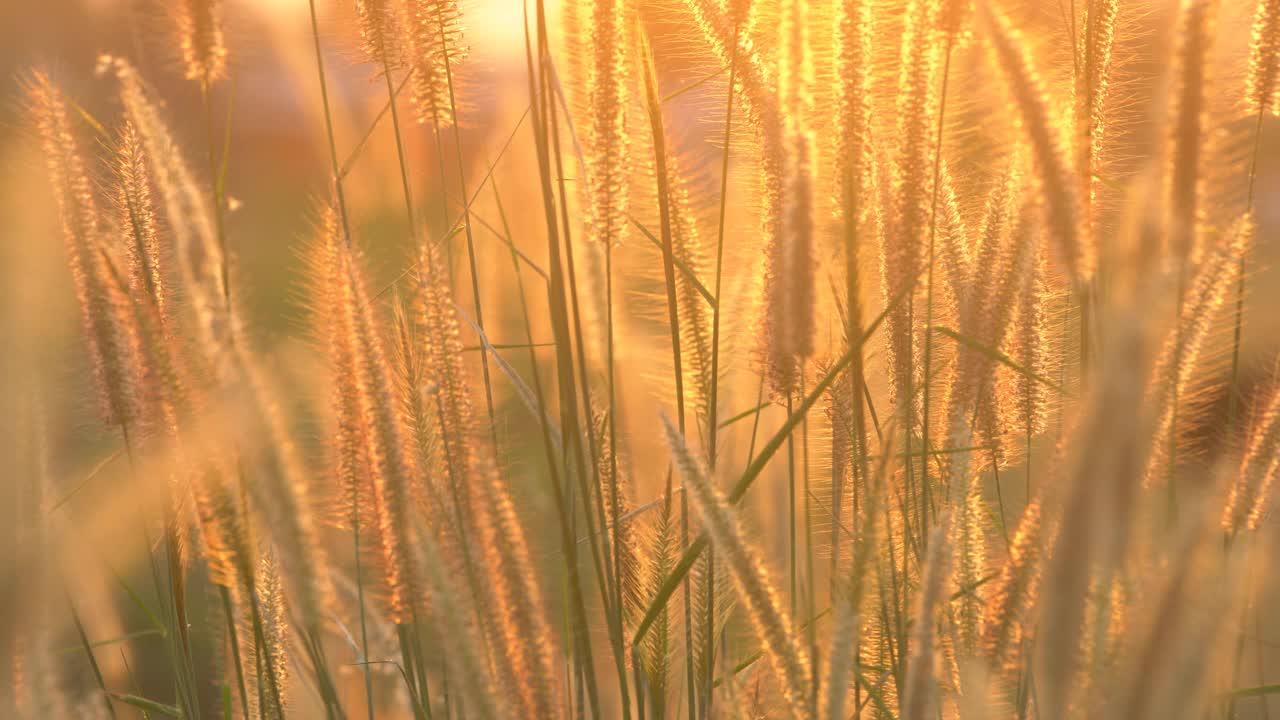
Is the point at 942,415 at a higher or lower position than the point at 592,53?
lower

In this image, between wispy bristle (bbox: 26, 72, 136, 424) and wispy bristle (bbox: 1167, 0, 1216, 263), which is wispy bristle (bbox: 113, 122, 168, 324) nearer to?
wispy bristle (bbox: 26, 72, 136, 424)

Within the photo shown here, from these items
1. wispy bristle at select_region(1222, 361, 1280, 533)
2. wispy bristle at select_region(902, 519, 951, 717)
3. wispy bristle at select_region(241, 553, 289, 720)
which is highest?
wispy bristle at select_region(902, 519, 951, 717)

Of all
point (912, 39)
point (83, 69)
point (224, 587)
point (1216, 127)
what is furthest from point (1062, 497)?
point (83, 69)

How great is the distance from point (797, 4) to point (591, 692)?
0.64 metres

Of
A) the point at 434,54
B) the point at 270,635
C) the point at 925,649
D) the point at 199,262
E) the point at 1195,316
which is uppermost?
the point at 434,54

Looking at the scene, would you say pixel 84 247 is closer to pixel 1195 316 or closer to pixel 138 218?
pixel 138 218

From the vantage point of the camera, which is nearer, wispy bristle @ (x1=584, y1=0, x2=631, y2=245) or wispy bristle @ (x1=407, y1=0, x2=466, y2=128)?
wispy bristle @ (x1=584, y1=0, x2=631, y2=245)

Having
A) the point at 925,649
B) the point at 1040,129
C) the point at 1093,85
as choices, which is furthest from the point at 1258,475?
the point at 925,649

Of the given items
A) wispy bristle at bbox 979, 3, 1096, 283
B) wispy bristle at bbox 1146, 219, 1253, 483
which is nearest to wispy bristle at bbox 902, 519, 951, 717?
wispy bristle at bbox 979, 3, 1096, 283

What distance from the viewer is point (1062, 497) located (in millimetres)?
573

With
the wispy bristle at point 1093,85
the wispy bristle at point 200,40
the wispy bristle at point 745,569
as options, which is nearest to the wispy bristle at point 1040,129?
the wispy bristle at point 1093,85

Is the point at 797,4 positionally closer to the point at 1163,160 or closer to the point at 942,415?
the point at 1163,160

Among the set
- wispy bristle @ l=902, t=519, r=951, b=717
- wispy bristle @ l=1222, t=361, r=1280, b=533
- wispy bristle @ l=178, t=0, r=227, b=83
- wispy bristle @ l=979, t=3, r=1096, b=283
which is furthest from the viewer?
wispy bristle @ l=1222, t=361, r=1280, b=533

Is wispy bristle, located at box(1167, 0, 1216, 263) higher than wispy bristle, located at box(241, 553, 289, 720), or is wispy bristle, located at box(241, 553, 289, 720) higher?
wispy bristle, located at box(1167, 0, 1216, 263)
